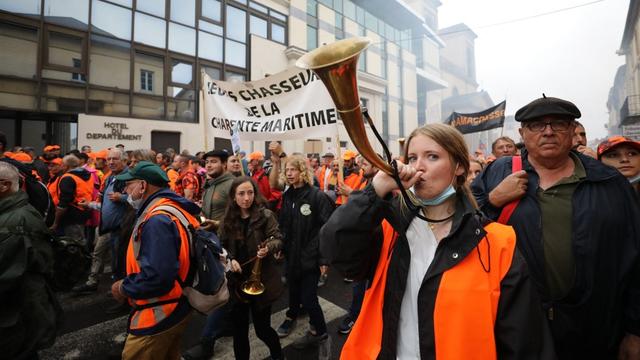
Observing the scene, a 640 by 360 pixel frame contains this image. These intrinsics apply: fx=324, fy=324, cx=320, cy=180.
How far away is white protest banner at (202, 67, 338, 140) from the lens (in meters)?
4.69

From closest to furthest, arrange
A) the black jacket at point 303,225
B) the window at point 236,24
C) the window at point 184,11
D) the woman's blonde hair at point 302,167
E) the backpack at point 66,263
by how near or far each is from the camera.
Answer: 1. the backpack at point 66,263
2. the black jacket at point 303,225
3. the woman's blonde hair at point 302,167
4. the window at point 184,11
5. the window at point 236,24

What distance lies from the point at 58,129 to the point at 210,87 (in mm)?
10939

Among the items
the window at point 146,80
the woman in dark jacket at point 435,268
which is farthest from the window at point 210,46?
the woman in dark jacket at point 435,268

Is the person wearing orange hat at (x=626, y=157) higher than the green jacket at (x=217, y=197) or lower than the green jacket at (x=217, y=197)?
higher

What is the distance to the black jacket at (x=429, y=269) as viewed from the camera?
1.21 m

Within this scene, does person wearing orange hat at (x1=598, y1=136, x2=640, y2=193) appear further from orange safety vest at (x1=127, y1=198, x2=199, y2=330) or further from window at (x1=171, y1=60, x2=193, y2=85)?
window at (x1=171, y1=60, x2=193, y2=85)

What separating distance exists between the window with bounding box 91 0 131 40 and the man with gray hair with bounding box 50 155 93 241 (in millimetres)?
10133

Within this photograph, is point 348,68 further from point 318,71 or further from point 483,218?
point 483,218

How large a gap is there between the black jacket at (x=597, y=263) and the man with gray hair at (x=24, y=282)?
3.35 metres

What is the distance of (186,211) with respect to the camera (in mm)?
2598

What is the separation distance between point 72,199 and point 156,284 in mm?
4439

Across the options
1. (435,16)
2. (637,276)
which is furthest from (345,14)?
(435,16)

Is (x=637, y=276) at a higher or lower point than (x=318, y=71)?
lower

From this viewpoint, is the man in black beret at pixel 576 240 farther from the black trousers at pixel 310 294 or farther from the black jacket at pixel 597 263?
the black trousers at pixel 310 294
